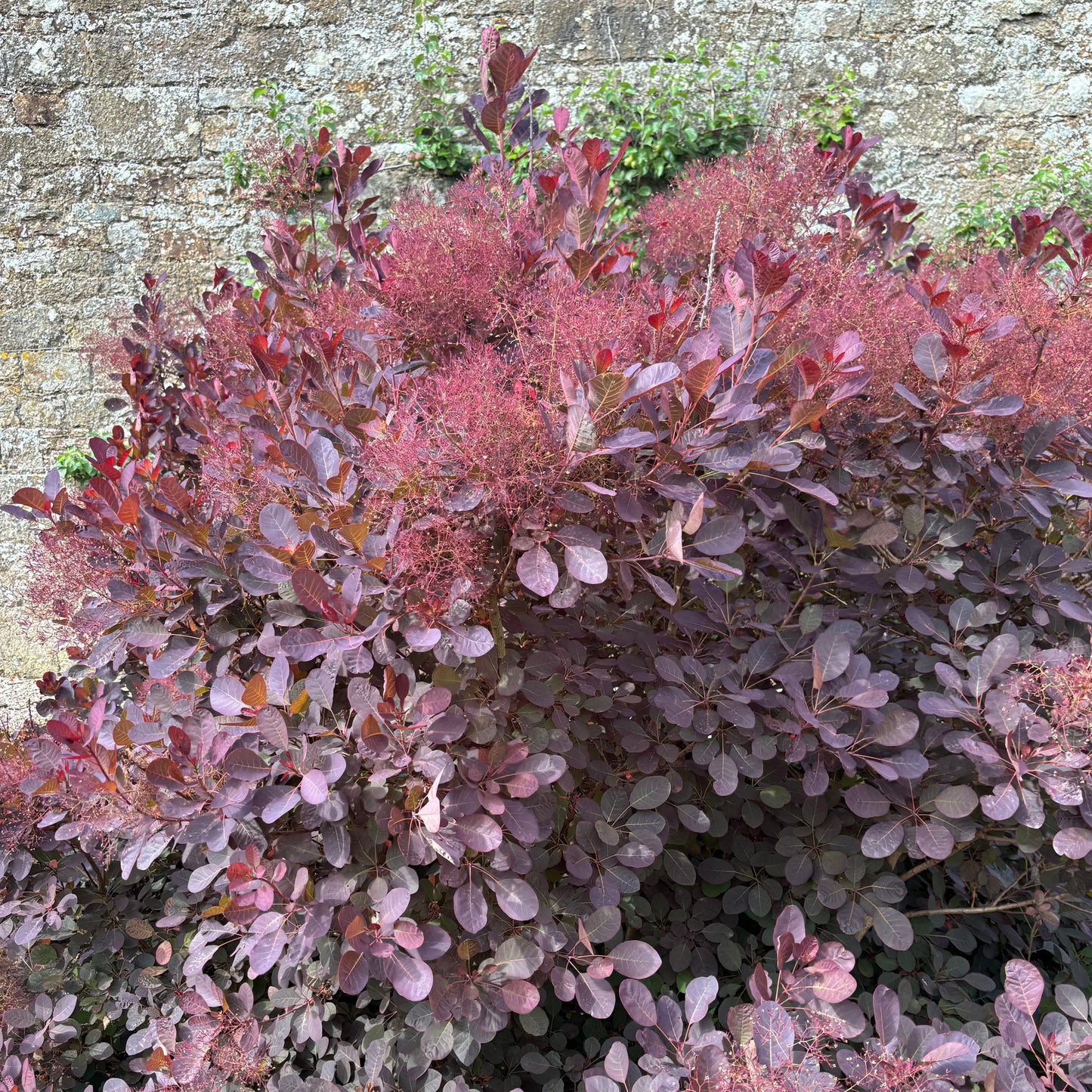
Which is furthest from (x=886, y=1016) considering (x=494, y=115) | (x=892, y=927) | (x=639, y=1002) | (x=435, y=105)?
(x=435, y=105)

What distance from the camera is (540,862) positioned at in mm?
1285

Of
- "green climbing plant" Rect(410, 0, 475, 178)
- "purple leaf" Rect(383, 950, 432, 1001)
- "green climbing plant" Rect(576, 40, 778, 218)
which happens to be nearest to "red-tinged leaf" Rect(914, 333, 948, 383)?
"purple leaf" Rect(383, 950, 432, 1001)

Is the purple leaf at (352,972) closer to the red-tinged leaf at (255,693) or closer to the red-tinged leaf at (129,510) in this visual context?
the red-tinged leaf at (255,693)

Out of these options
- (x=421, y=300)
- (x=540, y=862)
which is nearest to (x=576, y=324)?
(x=421, y=300)

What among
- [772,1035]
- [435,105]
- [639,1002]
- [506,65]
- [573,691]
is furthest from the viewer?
[435,105]

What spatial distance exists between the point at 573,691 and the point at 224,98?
12.5 ft

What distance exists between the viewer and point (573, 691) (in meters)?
1.36

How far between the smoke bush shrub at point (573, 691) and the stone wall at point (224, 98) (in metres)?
2.41

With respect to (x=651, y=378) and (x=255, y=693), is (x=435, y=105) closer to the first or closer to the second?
(x=651, y=378)

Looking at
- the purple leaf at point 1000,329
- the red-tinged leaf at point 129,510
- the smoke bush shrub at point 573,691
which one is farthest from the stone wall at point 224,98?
the red-tinged leaf at point 129,510

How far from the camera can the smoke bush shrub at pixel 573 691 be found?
1.10m

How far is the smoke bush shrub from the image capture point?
3.60ft

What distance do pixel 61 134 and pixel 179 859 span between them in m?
3.66

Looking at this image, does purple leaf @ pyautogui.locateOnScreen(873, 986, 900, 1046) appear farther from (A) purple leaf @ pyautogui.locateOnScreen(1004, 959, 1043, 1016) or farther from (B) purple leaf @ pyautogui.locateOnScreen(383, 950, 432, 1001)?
(B) purple leaf @ pyautogui.locateOnScreen(383, 950, 432, 1001)
